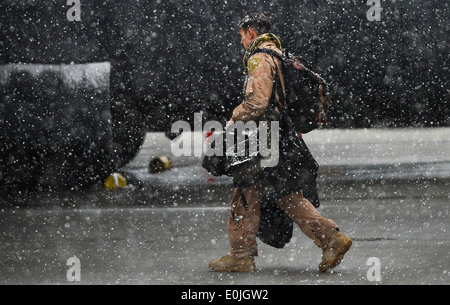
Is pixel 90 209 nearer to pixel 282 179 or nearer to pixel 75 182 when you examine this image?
pixel 75 182

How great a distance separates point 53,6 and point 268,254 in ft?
16.2

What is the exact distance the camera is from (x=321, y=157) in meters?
14.9

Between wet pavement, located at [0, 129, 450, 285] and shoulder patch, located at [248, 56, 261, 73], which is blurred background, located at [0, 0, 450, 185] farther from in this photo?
shoulder patch, located at [248, 56, 261, 73]

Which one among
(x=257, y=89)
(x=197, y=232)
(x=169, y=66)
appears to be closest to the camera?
(x=257, y=89)

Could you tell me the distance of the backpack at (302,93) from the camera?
555cm

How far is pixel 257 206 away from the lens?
5.59 meters

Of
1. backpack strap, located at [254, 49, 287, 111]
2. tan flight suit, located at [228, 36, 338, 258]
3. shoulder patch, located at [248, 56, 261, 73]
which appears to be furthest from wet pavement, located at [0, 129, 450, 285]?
shoulder patch, located at [248, 56, 261, 73]

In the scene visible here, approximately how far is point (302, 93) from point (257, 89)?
1.24 ft

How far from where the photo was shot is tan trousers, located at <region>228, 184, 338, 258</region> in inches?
218
